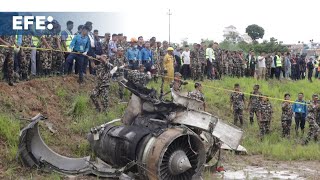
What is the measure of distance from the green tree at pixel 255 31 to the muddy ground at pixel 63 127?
44.8m

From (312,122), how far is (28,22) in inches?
364

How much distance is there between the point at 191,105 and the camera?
373 inches

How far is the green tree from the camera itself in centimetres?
5616

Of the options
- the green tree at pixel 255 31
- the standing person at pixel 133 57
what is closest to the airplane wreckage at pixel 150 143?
the standing person at pixel 133 57

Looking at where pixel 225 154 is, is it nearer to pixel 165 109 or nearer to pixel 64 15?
pixel 165 109

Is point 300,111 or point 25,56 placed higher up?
point 25,56

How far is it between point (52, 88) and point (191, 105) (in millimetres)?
5163

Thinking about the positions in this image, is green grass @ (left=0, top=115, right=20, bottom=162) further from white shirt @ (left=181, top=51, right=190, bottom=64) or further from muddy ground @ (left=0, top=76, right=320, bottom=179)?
white shirt @ (left=181, top=51, right=190, bottom=64)

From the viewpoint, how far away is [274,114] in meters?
18.1

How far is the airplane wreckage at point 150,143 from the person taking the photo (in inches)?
332

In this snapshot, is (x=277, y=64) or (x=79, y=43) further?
(x=277, y=64)

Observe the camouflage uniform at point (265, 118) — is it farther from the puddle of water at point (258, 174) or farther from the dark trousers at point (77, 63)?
the dark trousers at point (77, 63)

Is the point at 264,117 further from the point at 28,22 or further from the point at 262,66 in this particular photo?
the point at 28,22

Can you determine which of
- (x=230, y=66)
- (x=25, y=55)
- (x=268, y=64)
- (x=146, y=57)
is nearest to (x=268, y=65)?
(x=268, y=64)
